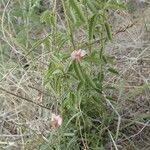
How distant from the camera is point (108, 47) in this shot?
7.71ft

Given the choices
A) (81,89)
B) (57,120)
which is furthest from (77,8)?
(57,120)

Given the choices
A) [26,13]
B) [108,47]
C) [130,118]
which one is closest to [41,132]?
[130,118]

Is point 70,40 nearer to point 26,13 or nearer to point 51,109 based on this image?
point 51,109

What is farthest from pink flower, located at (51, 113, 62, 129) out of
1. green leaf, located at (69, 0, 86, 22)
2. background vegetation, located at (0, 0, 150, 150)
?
green leaf, located at (69, 0, 86, 22)

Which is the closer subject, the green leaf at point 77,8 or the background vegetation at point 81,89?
the green leaf at point 77,8

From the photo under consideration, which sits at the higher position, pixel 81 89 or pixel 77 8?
pixel 77 8

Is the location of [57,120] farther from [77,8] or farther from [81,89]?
[77,8]

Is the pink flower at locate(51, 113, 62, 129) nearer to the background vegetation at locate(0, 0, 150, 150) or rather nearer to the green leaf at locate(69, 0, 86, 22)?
the background vegetation at locate(0, 0, 150, 150)

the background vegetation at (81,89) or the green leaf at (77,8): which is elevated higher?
the green leaf at (77,8)

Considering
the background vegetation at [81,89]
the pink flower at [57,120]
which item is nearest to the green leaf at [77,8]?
the background vegetation at [81,89]

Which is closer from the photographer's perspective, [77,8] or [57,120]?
[77,8]

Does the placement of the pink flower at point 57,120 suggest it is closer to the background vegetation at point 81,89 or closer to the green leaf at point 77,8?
the background vegetation at point 81,89

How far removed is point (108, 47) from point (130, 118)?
19.8 inches

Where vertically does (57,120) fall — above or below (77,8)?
below
